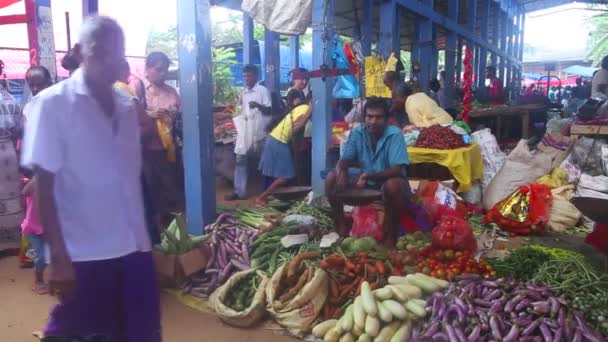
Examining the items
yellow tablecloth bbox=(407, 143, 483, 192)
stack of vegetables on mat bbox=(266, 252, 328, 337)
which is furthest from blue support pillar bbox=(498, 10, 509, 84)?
stack of vegetables on mat bbox=(266, 252, 328, 337)

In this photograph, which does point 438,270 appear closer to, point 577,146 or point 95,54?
point 95,54

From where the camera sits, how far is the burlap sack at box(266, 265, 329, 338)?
3.61 m

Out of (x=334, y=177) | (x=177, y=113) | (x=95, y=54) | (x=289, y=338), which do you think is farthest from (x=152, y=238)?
(x=177, y=113)

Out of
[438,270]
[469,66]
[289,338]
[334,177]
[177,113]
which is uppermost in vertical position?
[469,66]

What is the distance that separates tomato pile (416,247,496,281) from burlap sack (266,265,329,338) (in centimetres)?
82

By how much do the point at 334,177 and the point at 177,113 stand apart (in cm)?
195

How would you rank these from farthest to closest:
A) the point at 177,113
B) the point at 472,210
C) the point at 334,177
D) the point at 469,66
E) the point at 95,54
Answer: the point at 469,66 → the point at 472,210 → the point at 177,113 → the point at 334,177 → the point at 95,54

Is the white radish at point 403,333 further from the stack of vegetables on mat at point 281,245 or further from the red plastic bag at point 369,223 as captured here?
the red plastic bag at point 369,223

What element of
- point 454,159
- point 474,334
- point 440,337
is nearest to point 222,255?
point 440,337

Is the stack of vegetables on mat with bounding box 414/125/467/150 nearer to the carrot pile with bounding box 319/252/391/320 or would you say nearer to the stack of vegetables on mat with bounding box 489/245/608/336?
Result: the stack of vegetables on mat with bounding box 489/245/608/336

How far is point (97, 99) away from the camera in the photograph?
7.14ft

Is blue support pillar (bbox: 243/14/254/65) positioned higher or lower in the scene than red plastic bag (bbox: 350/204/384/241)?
higher

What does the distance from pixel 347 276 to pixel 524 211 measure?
3.07m

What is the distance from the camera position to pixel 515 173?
665cm
